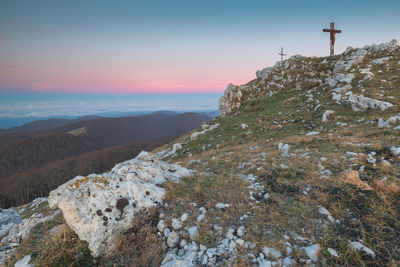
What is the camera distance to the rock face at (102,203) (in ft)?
15.9

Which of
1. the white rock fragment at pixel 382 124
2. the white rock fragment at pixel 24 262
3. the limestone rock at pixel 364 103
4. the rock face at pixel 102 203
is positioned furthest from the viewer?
the limestone rock at pixel 364 103

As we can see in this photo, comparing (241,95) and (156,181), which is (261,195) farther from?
(241,95)

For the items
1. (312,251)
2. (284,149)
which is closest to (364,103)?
(284,149)

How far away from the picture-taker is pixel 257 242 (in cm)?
425

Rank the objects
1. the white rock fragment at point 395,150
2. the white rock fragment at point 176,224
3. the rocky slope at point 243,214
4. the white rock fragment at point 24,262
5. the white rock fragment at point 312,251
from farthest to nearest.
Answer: the white rock fragment at point 395,150
the white rock fragment at point 176,224
the white rock fragment at point 24,262
the rocky slope at point 243,214
the white rock fragment at point 312,251

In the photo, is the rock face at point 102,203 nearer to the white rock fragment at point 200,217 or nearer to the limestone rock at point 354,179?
the white rock fragment at point 200,217

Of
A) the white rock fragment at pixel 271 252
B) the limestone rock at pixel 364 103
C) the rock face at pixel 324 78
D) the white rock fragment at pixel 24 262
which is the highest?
the rock face at pixel 324 78

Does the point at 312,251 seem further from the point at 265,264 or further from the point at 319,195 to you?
the point at 319,195

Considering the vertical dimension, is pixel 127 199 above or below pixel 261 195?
above

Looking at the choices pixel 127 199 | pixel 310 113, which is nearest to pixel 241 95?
pixel 310 113

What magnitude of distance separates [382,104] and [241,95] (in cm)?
2439

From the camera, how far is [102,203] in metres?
5.38

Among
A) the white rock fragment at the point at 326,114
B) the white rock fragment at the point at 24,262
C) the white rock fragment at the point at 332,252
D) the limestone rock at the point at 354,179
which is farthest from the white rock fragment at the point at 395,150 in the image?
the white rock fragment at the point at 24,262

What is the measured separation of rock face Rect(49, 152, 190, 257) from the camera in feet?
15.9
